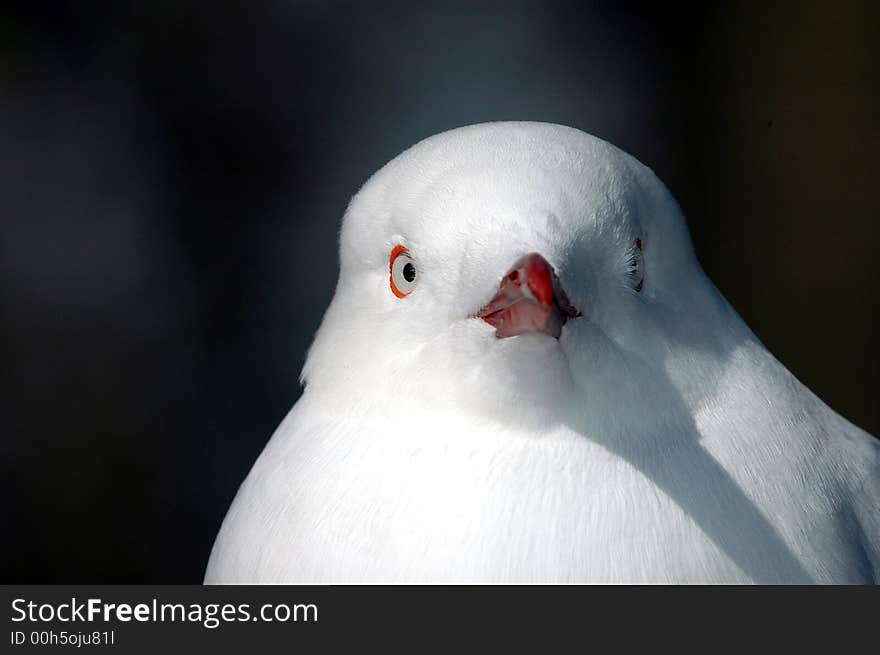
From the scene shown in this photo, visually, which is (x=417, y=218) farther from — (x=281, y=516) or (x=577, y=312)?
(x=281, y=516)

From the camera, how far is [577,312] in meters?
0.96

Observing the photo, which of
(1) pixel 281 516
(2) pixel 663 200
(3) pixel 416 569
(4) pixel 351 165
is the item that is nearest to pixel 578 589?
(3) pixel 416 569

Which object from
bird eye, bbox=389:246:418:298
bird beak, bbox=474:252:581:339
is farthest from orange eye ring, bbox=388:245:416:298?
bird beak, bbox=474:252:581:339

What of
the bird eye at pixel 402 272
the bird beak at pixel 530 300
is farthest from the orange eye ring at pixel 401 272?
the bird beak at pixel 530 300

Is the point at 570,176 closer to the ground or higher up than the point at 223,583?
higher up

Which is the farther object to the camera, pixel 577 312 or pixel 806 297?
pixel 806 297

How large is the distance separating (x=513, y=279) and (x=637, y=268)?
0.21 m

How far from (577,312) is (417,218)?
190 mm

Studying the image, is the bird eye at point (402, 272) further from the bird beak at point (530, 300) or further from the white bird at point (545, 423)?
the bird beak at point (530, 300)

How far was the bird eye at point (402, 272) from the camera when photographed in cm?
107

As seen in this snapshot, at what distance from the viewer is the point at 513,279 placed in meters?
0.88

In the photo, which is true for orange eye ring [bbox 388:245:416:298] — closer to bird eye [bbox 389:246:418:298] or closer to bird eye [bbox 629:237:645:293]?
bird eye [bbox 389:246:418:298]

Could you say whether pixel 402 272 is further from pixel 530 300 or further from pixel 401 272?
pixel 530 300

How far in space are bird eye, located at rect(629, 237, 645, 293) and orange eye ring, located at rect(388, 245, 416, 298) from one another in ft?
0.67
